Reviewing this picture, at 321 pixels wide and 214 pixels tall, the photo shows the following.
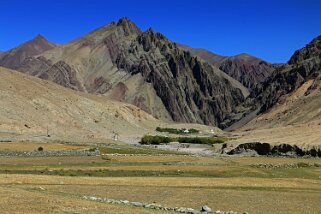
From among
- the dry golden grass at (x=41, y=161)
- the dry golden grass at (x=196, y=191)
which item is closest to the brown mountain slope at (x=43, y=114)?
the dry golden grass at (x=41, y=161)

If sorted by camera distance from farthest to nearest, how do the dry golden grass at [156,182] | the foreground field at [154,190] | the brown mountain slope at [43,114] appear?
1. the brown mountain slope at [43,114]
2. the dry golden grass at [156,182]
3. the foreground field at [154,190]

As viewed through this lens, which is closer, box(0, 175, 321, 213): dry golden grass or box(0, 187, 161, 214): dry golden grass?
box(0, 187, 161, 214): dry golden grass

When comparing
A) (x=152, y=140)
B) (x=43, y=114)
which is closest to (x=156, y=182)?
(x=152, y=140)

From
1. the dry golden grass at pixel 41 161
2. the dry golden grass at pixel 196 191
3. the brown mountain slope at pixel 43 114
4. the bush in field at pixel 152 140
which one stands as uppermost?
the brown mountain slope at pixel 43 114

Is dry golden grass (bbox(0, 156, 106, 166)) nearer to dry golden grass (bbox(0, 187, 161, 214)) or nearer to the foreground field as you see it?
the foreground field

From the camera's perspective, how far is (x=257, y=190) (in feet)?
152

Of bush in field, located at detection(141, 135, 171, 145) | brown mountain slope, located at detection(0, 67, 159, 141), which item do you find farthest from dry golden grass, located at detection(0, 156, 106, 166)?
bush in field, located at detection(141, 135, 171, 145)

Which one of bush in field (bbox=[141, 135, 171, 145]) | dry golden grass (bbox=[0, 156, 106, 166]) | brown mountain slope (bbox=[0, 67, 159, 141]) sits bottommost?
dry golden grass (bbox=[0, 156, 106, 166])

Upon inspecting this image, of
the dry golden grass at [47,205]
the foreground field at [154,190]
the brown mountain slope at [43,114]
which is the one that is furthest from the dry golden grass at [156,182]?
the brown mountain slope at [43,114]

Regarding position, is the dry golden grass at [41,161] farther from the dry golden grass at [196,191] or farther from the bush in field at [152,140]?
the bush in field at [152,140]

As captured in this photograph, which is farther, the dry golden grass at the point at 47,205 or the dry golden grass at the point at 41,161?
the dry golden grass at the point at 41,161

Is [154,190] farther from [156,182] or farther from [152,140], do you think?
[152,140]

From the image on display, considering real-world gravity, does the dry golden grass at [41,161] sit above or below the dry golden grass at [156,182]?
above

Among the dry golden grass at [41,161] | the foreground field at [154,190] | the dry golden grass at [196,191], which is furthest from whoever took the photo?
the dry golden grass at [41,161]
